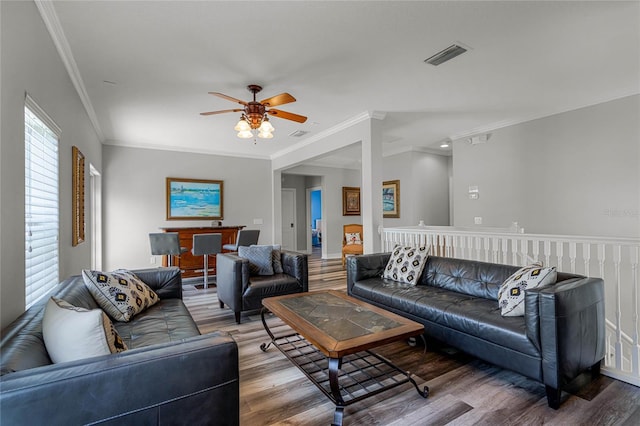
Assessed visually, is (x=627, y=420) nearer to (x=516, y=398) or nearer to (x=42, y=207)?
(x=516, y=398)

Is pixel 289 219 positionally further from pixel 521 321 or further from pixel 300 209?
pixel 521 321

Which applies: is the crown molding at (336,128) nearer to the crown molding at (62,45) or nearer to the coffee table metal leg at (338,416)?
the crown molding at (62,45)

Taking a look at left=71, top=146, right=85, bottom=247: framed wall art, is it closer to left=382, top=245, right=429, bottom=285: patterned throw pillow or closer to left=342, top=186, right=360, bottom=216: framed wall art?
left=382, top=245, right=429, bottom=285: patterned throw pillow

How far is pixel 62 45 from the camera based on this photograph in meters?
2.48

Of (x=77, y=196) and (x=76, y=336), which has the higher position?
(x=77, y=196)

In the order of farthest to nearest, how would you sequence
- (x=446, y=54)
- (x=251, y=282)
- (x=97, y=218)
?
(x=97, y=218), (x=251, y=282), (x=446, y=54)

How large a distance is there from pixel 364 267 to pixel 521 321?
166 cm

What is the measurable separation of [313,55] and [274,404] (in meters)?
2.71

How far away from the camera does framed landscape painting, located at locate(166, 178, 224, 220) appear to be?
6.14m

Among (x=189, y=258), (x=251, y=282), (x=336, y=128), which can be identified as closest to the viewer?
(x=251, y=282)

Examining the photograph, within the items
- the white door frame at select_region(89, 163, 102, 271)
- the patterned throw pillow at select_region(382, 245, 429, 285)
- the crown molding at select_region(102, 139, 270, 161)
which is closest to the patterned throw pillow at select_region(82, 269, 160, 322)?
the patterned throw pillow at select_region(382, 245, 429, 285)

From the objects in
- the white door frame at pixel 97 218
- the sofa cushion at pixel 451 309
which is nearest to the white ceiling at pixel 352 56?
the white door frame at pixel 97 218

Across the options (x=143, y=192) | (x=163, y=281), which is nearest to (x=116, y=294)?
(x=163, y=281)

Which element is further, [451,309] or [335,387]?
[451,309]
